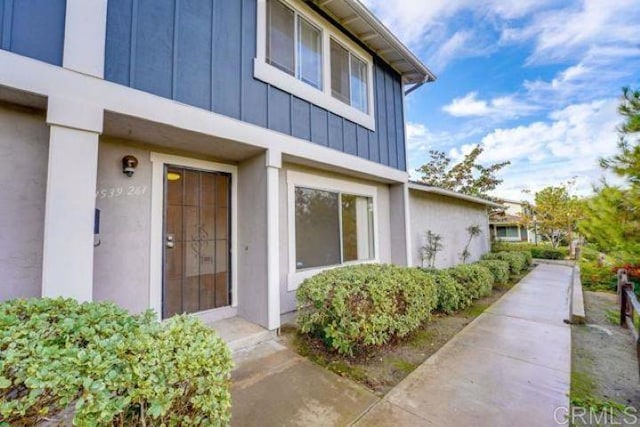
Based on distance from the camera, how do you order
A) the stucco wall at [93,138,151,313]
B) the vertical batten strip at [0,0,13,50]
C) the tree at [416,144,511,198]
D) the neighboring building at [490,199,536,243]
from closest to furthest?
the vertical batten strip at [0,0,13,50], the stucco wall at [93,138,151,313], the tree at [416,144,511,198], the neighboring building at [490,199,536,243]

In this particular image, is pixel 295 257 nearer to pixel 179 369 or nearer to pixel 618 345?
pixel 179 369

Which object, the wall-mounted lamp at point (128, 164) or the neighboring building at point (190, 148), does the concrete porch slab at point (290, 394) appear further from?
the wall-mounted lamp at point (128, 164)

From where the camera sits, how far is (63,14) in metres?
2.61

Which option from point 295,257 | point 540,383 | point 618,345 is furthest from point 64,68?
point 618,345

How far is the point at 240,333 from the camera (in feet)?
12.8

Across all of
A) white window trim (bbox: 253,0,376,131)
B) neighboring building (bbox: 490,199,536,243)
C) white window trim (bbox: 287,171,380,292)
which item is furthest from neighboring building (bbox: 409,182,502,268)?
neighboring building (bbox: 490,199,536,243)

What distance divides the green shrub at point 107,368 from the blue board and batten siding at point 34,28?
7.25ft

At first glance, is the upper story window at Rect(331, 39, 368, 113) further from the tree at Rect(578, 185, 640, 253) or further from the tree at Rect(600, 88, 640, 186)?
the tree at Rect(578, 185, 640, 253)

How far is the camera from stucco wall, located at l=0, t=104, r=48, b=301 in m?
2.61

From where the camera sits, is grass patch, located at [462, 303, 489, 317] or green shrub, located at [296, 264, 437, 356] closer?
green shrub, located at [296, 264, 437, 356]

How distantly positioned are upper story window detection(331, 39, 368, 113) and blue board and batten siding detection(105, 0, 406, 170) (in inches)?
36.0

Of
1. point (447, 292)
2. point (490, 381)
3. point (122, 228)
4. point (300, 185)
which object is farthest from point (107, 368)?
point (447, 292)

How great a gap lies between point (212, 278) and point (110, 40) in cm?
331

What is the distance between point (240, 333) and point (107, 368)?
276 centimetres
